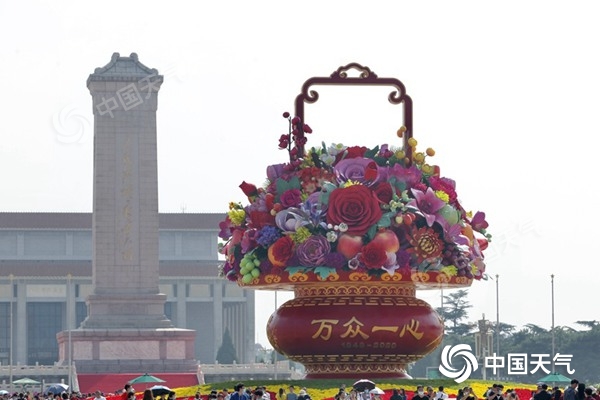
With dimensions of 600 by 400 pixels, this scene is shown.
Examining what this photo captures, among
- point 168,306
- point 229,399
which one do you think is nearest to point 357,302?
point 229,399

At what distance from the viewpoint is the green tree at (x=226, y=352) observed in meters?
141

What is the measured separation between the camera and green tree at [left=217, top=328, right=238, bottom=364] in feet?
461

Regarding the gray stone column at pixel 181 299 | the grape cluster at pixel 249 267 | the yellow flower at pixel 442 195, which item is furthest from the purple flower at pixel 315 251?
the gray stone column at pixel 181 299

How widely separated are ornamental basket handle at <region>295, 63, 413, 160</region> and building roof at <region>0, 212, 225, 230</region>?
115m

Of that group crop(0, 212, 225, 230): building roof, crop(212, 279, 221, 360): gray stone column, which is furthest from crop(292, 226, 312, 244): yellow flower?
crop(0, 212, 225, 230): building roof

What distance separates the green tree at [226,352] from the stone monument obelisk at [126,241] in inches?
1322

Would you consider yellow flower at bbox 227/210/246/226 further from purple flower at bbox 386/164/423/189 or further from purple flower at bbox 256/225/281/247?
purple flower at bbox 386/164/423/189

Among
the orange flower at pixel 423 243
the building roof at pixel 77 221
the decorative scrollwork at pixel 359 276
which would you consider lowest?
the decorative scrollwork at pixel 359 276

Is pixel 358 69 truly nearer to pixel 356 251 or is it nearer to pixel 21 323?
pixel 356 251

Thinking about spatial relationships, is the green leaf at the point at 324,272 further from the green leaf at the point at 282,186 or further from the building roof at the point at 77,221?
the building roof at the point at 77,221

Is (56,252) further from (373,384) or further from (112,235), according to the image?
(373,384)

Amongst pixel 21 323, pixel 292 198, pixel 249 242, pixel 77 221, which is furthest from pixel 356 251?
pixel 77 221

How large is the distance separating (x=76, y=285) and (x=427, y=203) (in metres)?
107

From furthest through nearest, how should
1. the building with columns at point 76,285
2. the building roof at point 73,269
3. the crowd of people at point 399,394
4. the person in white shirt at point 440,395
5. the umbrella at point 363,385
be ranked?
the building with columns at point 76,285, the building roof at point 73,269, the person in white shirt at point 440,395, the umbrella at point 363,385, the crowd of people at point 399,394
